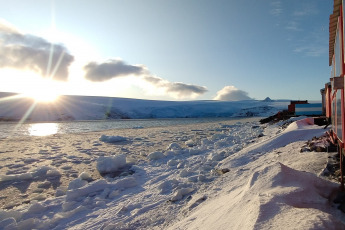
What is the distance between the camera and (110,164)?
603 centimetres

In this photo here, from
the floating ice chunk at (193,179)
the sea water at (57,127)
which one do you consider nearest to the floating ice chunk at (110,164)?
the floating ice chunk at (193,179)

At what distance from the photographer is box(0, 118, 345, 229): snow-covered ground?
2.00 m

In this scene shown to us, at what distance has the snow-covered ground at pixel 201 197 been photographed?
200cm

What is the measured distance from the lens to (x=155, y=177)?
5059 mm

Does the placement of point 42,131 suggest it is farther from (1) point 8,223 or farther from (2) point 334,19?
(2) point 334,19

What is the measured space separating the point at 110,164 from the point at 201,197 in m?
3.27

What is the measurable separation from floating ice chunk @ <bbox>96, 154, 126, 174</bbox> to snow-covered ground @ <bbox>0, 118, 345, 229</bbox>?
24 mm

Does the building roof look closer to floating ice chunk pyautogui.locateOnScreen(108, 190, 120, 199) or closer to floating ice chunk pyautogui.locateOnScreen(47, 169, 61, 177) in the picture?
floating ice chunk pyautogui.locateOnScreen(108, 190, 120, 199)

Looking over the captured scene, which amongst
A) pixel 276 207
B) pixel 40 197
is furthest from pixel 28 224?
pixel 276 207

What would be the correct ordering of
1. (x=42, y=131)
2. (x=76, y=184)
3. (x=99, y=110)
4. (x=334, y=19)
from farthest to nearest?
(x=99, y=110) → (x=42, y=131) → (x=76, y=184) → (x=334, y=19)

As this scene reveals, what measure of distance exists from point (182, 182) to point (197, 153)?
3069 mm

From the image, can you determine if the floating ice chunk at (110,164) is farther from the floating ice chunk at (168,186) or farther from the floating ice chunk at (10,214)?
the floating ice chunk at (10,214)

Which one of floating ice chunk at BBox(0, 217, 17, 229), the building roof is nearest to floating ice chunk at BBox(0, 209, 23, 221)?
floating ice chunk at BBox(0, 217, 17, 229)

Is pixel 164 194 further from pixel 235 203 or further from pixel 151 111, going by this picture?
pixel 151 111
